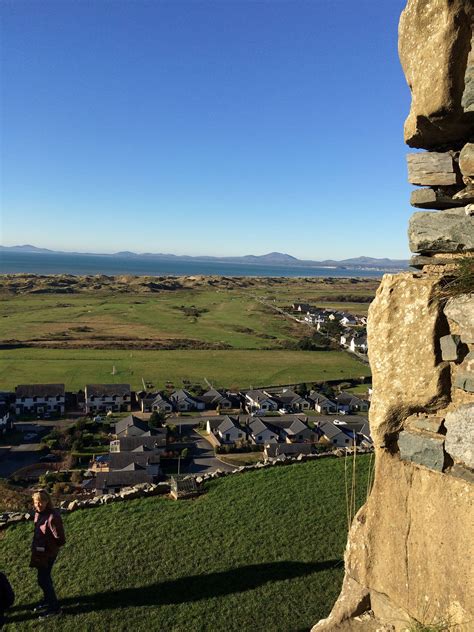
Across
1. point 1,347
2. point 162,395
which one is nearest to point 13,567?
point 162,395

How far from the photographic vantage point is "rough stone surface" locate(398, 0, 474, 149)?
409cm

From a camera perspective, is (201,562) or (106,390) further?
(106,390)

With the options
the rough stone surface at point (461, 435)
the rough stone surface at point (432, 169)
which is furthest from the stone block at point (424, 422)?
the rough stone surface at point (432, 169)

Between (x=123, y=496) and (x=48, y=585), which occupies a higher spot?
(x=48, y=585)

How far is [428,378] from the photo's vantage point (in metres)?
4.24

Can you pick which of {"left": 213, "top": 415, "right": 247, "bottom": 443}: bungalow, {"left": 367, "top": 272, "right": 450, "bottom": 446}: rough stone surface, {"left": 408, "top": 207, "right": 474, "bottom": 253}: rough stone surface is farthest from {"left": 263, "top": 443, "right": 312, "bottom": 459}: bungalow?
{"left": 408, "top": 207, "right": 474, "bottom": 253}: rough stone surface

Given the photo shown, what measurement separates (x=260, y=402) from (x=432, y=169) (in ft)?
159

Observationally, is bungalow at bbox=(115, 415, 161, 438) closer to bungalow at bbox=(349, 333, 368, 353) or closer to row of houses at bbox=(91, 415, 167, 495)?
row of houses at bbox=(91, 415, 167, 495)

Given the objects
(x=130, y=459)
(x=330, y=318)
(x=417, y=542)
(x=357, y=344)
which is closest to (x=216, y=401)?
(x=130, y=459)

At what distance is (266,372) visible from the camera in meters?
66.1

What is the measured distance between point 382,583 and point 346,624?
0.55 m

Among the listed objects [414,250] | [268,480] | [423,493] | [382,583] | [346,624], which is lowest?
[268,480]

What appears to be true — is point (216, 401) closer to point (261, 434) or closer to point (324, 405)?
point (324, 405)

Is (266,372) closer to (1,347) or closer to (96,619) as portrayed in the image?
(1,347)
